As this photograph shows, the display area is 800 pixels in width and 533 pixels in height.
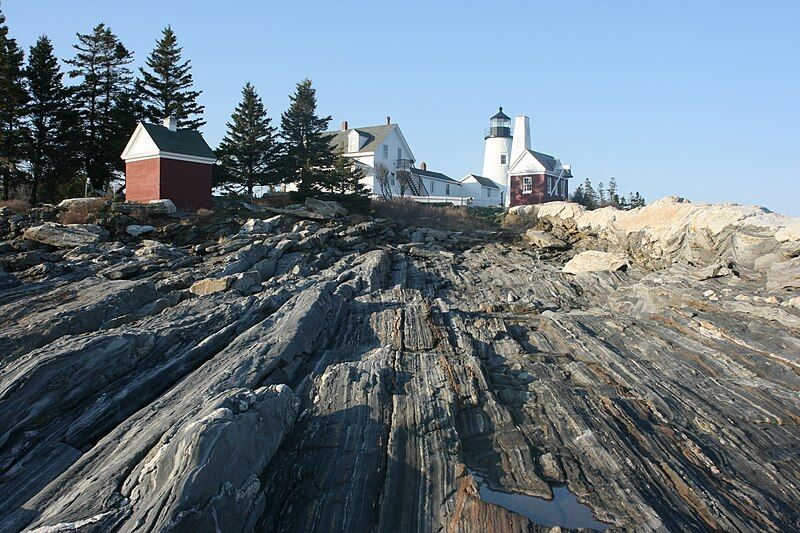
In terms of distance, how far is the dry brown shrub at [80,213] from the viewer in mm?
26344

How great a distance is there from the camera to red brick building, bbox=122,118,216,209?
100 ft

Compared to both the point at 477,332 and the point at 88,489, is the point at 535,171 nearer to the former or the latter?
the point at 477,332

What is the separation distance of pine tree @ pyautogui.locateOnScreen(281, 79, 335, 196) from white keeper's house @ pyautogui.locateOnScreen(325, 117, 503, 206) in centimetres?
654

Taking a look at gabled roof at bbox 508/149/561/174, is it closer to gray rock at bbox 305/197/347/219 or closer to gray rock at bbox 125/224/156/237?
gray rock at bbox 305/197/347/219

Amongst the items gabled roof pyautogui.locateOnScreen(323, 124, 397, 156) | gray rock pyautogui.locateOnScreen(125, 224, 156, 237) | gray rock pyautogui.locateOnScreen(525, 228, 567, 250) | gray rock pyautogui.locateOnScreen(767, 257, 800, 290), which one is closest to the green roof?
A: gray rock pyautogui.locateOnScreen(125, 224, 156, 237)

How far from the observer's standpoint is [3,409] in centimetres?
854

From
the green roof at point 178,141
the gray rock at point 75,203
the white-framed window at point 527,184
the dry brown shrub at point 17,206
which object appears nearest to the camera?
the dry brown shrub at point 17,206

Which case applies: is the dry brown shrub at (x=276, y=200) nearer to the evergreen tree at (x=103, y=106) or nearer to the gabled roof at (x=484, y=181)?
the evergreen tree at (x=103, y=106)

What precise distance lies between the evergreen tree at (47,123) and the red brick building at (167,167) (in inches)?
184

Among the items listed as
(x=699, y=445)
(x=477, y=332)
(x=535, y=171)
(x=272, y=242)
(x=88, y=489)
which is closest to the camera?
(x=88, y=489)

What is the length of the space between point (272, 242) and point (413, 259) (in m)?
7.17

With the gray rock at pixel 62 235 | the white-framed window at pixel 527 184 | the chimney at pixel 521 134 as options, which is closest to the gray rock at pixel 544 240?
the white-framed window at pixel 527 184

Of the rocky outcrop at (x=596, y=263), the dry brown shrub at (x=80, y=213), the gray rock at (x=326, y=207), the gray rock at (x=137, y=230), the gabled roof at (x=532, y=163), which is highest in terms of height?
the gabled roof at (x=532, y=163)

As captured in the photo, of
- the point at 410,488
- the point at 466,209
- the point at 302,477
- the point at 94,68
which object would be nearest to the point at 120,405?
the point at 302,477
